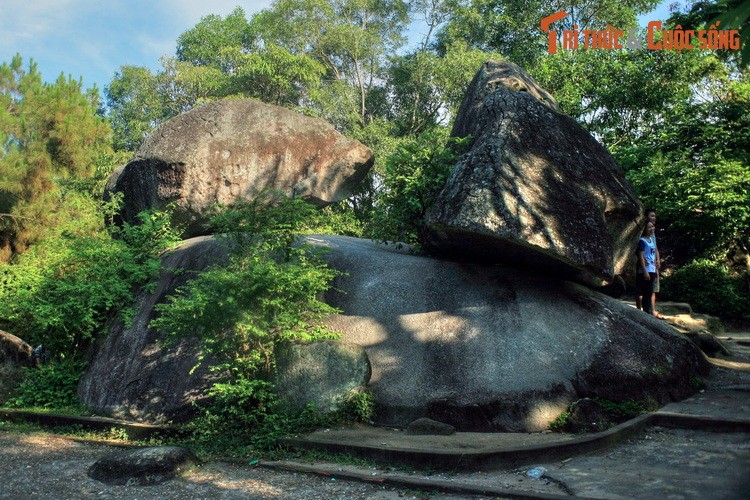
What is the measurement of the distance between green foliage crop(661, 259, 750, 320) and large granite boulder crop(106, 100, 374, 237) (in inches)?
292

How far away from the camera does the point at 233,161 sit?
1098 centimetres

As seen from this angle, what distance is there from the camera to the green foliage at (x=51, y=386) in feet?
31.1

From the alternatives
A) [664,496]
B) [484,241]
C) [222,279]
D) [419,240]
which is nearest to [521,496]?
[664,496]

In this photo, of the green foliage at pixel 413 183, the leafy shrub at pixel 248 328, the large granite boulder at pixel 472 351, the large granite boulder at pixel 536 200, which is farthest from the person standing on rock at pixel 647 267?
the leafy shrub at pixel 248 328

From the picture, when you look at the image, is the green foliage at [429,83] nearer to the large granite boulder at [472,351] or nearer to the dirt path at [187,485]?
the large granite boulder at [472,351]

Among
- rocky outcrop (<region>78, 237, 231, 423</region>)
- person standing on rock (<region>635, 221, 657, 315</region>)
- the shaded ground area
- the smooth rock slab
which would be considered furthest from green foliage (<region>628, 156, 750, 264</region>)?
the smooth rock slab

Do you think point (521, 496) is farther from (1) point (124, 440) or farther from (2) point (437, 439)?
(1) point (124, 440)

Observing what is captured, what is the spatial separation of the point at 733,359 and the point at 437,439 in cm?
531

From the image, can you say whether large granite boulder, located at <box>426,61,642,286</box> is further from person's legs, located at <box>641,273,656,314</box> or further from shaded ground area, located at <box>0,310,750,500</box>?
shaded ground area, located at <box>0,310,750,500</box>

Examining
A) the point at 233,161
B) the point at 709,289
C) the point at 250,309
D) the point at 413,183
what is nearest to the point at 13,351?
the point at 233,161

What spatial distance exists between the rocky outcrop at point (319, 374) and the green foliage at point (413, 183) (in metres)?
2.44

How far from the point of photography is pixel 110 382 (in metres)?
9.06

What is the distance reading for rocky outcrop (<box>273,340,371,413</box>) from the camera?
7.33m

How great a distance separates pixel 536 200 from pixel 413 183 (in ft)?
6.65
